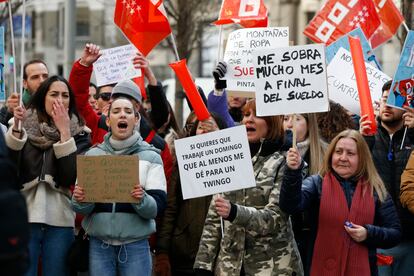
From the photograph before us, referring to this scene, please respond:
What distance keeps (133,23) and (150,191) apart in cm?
245

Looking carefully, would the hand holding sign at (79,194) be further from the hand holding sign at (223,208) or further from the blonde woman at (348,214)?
the blonde woman at (348,214)

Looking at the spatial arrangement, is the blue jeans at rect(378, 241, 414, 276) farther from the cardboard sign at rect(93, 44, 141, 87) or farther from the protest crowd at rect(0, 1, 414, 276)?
the cardboard sign at rect(93, 44, 141, 87)

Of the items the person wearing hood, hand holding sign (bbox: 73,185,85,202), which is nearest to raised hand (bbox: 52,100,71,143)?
the person wearing hood

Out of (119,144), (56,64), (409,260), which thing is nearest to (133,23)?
(119,144)

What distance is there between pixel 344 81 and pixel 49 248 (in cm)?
319

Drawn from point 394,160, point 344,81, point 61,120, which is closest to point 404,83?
point 394,160

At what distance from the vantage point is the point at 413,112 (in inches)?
307

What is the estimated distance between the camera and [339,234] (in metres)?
6.45

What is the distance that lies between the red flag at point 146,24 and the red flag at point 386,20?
3.08 metres

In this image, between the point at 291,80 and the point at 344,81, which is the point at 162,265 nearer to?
the point at 291,80

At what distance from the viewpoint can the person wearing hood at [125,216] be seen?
6691 mm

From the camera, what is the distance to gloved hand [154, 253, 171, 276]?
24.5 ft

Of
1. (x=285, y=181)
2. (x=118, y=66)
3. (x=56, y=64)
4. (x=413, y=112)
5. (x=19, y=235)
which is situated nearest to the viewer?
(x=19, y=235)

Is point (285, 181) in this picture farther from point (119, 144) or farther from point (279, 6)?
point (279, 6)
